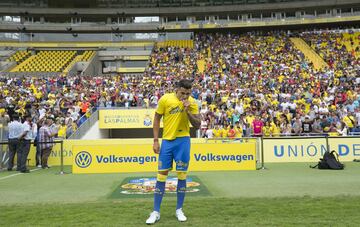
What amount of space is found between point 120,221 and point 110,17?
48.0 meters

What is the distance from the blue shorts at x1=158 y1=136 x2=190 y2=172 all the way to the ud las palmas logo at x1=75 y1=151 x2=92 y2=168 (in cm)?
797

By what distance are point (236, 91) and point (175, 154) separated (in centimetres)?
2092

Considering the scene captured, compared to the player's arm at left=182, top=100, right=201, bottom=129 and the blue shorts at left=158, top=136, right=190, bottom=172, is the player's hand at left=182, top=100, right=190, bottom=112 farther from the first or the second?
the blue shorts at left=158, top=136, right=190, bottom=172

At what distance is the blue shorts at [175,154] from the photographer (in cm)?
618

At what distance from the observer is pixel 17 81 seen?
1298 inches

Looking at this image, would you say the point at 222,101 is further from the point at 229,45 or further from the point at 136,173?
the point at 229,45

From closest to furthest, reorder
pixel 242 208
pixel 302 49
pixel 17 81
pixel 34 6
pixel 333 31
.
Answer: pixel 242 208 < pixel 17 81 < pixel 302 49 < pixel 333 31 < pixel 34 6

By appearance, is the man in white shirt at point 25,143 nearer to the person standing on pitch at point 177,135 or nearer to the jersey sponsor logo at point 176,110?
the person standing on pitch at point 177,135

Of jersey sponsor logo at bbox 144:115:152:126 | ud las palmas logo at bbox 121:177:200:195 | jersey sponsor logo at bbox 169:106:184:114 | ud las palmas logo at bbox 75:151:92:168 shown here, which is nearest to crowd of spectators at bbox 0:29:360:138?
jersey sponsor logo at bbox 144:115:152:126

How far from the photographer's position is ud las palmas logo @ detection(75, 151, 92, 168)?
13.6 m

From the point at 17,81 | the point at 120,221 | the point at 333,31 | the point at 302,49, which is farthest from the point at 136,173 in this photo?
the point at 333,31

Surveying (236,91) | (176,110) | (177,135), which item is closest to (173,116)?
(176,110)

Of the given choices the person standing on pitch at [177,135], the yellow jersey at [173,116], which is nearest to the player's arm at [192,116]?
the person standing on pitch at [177,135]

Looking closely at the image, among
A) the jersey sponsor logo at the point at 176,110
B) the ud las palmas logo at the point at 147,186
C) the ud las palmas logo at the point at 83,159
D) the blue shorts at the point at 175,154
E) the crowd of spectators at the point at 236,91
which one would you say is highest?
the crowd of spectators at the point at 236,91
